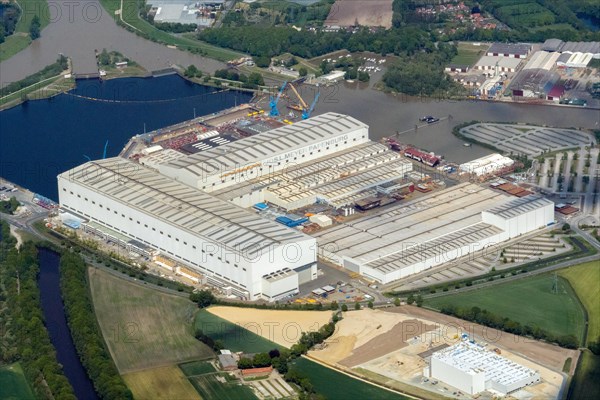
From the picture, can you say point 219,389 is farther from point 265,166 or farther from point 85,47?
point 85,47

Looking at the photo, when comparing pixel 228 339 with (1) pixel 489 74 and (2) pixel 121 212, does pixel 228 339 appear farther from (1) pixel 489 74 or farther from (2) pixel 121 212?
(1) pixel 489 74

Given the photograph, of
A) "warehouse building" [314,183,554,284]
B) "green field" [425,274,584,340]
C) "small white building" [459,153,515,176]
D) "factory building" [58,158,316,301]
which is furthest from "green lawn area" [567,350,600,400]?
"small white building" [459,153,515,176]

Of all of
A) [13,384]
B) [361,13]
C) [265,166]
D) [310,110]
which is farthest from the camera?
[361,13]

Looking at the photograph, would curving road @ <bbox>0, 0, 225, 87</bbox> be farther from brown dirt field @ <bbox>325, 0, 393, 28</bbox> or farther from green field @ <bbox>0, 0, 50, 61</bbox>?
brown dirt field @ <bbox>325, 0, 393, 28</bbox>

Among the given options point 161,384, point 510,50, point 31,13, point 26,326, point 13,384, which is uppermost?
point 510,50

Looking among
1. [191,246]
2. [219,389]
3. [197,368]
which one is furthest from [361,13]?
[219,389]
